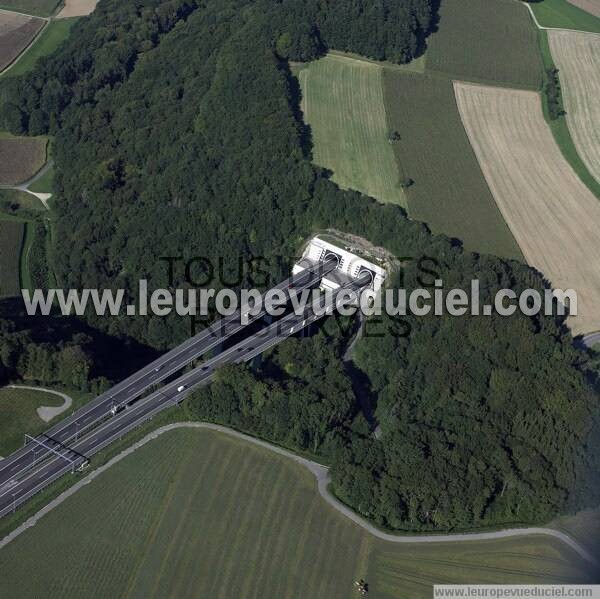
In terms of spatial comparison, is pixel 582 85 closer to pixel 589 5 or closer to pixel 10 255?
pixel 589 5

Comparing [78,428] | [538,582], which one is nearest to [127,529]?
[78,428]

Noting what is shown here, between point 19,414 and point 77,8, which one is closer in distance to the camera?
point 19,414

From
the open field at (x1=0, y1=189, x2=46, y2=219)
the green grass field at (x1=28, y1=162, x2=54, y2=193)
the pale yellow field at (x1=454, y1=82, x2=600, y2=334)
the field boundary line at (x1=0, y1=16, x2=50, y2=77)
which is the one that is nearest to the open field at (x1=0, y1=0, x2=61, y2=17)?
the field boundary line at (x1=0, y1=16, x2=50, y2=77)

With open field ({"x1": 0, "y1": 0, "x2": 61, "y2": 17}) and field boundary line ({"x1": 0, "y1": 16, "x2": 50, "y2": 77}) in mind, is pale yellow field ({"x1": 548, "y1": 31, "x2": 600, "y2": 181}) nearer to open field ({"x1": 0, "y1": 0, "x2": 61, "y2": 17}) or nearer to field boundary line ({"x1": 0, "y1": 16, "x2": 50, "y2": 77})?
field boundary line ({"x1": 0, "y1": 16, "x2": 50, "y2": 77})

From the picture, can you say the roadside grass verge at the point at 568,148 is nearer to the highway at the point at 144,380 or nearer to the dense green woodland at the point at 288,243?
the dense green woodland at the point at 288,243

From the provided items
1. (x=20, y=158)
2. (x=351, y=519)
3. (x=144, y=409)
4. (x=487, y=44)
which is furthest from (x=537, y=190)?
(x=20, y=158)

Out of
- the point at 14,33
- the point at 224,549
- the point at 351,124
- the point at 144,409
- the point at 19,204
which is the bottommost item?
the point at 19,204

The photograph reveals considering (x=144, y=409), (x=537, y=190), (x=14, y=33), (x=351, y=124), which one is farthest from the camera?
(x=14, y=33)
